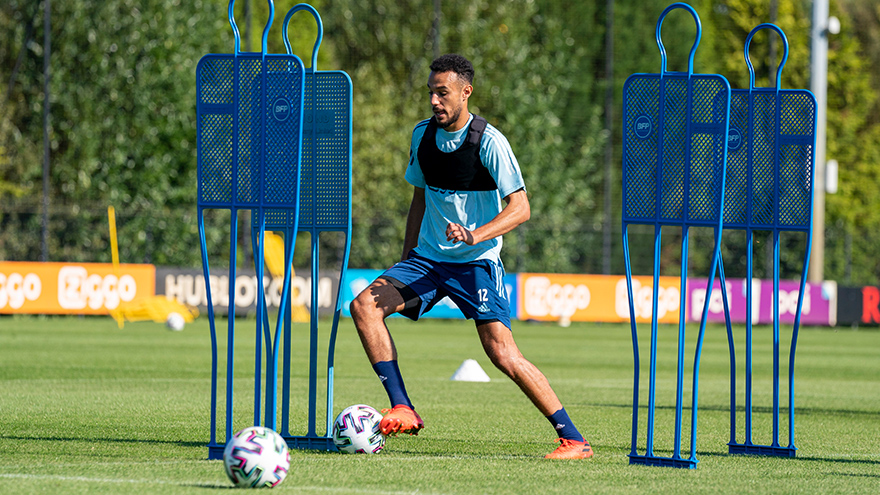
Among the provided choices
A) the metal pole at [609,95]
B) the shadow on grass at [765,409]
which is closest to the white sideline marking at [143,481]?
the shadow on grass at [765,409]

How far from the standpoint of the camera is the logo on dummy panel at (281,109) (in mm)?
7355

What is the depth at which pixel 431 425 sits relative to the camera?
9516 mm

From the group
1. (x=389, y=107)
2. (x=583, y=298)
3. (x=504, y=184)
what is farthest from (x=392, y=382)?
(x=389, y=107)

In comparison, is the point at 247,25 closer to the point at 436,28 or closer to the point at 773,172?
the point at 436,28

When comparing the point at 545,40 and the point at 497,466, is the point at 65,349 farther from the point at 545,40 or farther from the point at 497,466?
the point at 545,40

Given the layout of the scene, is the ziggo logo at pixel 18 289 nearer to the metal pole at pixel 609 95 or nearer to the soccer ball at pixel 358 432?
the metal pole at pixel 609 95

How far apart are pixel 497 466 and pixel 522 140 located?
32.9 meters

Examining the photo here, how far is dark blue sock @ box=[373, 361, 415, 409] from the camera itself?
7.43 m

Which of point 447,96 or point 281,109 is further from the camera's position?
point 447,96

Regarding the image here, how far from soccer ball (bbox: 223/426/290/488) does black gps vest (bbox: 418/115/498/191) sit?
2148 mm

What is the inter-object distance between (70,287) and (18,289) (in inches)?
41.4

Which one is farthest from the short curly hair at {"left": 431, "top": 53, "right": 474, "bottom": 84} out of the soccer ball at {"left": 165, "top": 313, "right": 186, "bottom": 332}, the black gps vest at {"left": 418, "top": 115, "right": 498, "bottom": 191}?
the soccer ball at {"left": 165, "top": 313, "right": 186, "bottom": 332}

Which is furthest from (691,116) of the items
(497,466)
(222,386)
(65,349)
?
(65,349)

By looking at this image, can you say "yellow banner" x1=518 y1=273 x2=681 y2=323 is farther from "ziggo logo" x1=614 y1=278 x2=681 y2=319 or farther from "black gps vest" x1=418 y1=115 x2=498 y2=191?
"black gps vest" x1=418 y1=115 x2=498 y2=191
